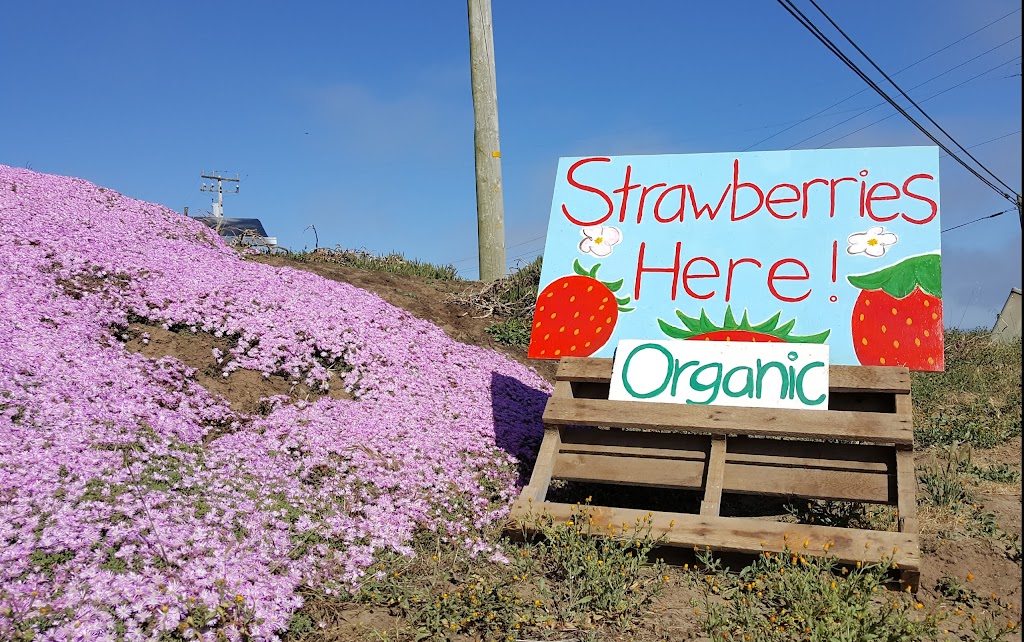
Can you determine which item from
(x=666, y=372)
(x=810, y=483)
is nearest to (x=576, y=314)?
(x=666, y=372)

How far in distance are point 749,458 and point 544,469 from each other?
4.48 ft

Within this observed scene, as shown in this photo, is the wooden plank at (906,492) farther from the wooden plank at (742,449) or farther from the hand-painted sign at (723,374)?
the hand-painted sign at (723,374)

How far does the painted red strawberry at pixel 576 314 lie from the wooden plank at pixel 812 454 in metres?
1.26

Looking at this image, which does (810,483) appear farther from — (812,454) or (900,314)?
(900,314)

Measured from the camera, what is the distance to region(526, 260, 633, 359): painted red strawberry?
20.0 ft

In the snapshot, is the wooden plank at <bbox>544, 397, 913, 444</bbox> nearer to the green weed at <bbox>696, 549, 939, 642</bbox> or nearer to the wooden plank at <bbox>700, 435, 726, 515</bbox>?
the wooden plank at <bbox>700, 435, 726, 515</bbox>

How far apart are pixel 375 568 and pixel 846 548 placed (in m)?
2.69

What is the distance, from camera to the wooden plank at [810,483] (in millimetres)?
5059

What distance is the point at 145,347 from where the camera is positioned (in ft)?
23.1

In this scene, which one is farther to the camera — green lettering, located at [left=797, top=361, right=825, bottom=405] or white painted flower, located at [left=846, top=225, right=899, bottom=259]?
white painted flower, located at [left=846, top=225, right=899, bottom=259]

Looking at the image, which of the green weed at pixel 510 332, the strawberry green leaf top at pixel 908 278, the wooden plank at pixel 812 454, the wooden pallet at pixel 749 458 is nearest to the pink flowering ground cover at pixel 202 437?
the wooden pallet at pixel 749 458

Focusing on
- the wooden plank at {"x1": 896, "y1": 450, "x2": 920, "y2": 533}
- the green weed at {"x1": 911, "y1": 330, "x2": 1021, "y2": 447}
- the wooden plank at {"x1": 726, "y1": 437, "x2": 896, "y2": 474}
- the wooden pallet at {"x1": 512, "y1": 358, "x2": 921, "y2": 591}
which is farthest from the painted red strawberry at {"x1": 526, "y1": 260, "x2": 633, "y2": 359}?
the green weed at {"x1": 911, "y1": 330, "x2": 1021, "y2": 447}

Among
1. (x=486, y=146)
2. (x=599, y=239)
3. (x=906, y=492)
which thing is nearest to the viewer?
(x=906, y=492)

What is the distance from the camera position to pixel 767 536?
4.75 metres
